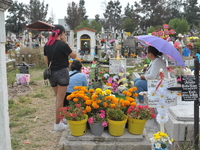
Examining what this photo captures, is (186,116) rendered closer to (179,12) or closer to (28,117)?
(28,117)

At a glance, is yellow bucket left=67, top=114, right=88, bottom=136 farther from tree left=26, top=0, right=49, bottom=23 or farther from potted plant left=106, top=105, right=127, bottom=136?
tree left=26, top=0, right=49, bottom=23

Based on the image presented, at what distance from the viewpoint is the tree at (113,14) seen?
48781 millimetres

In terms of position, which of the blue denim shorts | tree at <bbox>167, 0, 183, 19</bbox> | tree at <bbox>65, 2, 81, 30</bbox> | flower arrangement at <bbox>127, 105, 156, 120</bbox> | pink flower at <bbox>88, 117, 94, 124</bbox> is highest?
tree at <bbox>167, 0, 183, 19</bbox>

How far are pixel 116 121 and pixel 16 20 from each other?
→ 1926 inches

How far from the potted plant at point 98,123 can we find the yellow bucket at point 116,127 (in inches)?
3.4

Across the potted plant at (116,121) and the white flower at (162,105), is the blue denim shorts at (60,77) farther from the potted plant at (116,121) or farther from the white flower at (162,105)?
the white flower at (162,105)

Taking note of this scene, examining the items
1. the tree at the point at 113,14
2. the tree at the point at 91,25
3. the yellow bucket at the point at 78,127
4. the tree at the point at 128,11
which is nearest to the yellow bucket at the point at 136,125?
the yellow bucket at the point at 78,127

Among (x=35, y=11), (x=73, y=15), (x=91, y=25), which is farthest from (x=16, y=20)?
(x=91, y=25)

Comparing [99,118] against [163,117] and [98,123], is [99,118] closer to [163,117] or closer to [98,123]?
[98,123]

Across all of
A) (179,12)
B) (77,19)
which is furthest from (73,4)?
(179,12)

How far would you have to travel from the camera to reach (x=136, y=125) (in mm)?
2971

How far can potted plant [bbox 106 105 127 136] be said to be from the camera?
9.37 feet

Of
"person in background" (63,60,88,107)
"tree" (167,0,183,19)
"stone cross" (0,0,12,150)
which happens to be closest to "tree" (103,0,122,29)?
"tree" (167,0,183,19)

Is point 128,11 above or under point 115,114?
above
